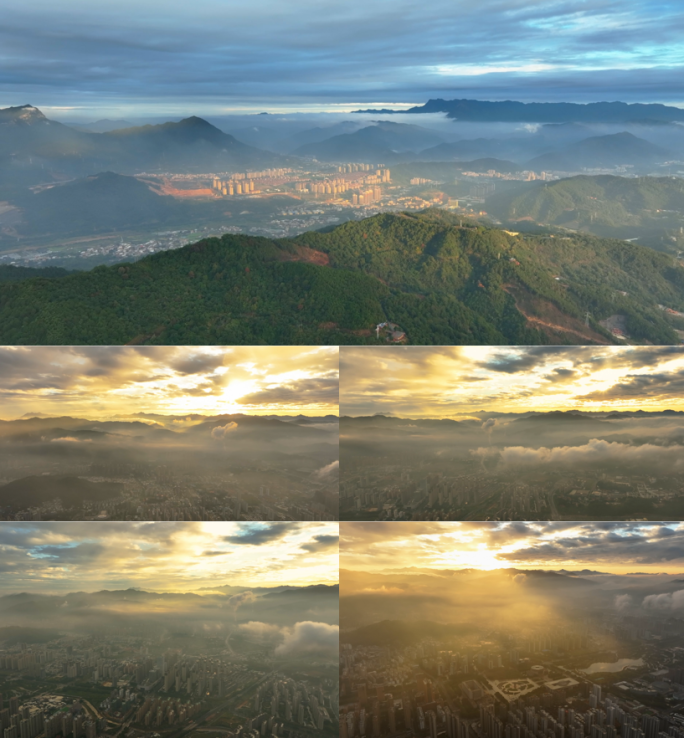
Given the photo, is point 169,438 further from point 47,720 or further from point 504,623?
point 504,623

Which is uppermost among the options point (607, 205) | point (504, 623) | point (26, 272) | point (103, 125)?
point (103, 125)

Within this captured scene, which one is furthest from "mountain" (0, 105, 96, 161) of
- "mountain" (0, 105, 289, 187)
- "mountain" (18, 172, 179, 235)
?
"mountain" (18, 172, 179, 235)

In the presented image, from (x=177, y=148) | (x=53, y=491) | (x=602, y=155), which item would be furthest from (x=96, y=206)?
(x=602, y=155)

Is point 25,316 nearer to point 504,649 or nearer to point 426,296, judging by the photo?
point 426,296

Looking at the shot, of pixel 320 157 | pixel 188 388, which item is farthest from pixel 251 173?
pixel 188 388

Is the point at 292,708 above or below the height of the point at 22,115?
below

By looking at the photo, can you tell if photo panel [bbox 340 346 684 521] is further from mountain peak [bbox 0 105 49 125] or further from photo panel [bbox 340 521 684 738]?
mountain peak [bbox 0 105 49 125]

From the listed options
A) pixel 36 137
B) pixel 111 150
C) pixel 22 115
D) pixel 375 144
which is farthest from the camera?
pixel 375 144
